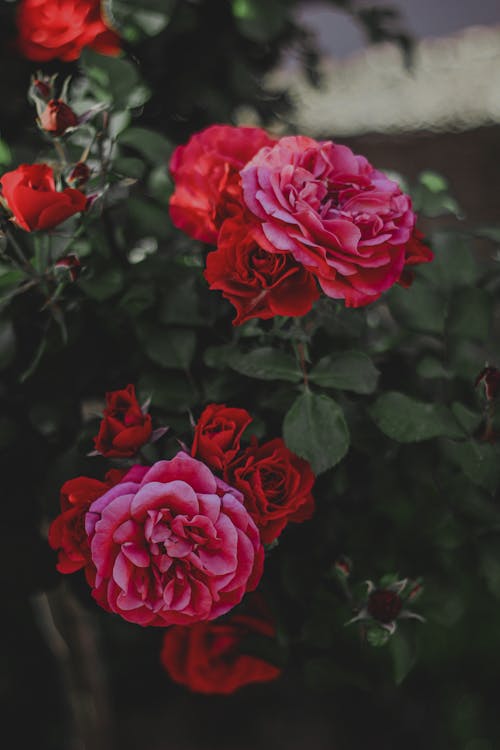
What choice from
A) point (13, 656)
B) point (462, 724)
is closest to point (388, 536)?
point (462, 724)

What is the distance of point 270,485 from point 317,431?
0.24 ft

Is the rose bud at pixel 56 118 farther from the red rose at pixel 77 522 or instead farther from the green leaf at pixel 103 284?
the red rose at pixel 77 522

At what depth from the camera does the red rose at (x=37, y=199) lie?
1.80 feet

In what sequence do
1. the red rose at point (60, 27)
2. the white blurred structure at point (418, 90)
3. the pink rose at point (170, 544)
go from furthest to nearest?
1. the white blurred structure at point (418, 90)
2. the red rose at point (60, 27)
3. the pink rose at point (170, 544)

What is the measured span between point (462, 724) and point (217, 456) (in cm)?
146

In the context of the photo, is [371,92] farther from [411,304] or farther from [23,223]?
[23,223]

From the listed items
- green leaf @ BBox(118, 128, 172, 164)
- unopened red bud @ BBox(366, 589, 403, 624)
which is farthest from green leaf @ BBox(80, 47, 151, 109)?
unopened red bud @ BBox(366, 589, 403, 624)

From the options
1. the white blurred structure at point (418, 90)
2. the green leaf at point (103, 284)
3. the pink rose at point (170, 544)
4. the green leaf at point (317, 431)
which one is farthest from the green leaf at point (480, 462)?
the white blurred structure at point (418, 90)

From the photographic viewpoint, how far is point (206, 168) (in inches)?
23.1

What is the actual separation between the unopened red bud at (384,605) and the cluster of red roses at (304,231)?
0.28m

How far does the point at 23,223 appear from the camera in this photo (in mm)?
562

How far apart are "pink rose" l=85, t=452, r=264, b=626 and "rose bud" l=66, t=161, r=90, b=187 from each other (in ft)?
0.90

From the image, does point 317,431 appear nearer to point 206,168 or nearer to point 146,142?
point 206,168

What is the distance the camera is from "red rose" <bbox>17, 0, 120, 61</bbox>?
805 mm
